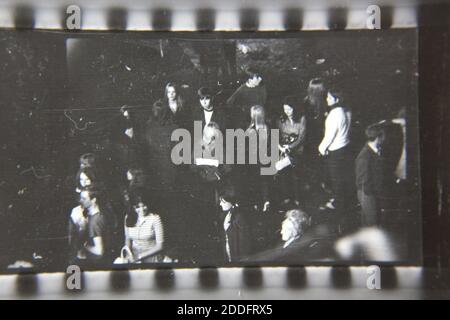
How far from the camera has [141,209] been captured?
1896mm

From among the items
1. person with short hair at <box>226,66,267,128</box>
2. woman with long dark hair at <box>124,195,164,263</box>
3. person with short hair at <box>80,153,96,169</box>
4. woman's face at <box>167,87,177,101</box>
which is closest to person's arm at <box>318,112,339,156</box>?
person with short hair at <box>226,66,267,128</box>

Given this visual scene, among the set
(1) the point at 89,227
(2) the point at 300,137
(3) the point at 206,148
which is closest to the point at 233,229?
(3) the point at 206,148

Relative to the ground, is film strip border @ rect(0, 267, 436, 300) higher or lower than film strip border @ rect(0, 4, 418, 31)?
lower

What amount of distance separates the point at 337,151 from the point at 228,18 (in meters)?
0.70

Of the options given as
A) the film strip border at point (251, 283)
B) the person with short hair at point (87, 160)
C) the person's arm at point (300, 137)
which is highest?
the person's arm at point (300, 137)

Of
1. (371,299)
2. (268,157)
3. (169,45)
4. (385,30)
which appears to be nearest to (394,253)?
(371,299)

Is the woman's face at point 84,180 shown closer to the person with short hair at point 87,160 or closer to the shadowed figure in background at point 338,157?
the person with short hair at point 87,160

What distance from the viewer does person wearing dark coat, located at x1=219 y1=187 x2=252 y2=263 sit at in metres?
1.90

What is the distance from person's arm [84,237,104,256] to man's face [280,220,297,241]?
73 centimetres

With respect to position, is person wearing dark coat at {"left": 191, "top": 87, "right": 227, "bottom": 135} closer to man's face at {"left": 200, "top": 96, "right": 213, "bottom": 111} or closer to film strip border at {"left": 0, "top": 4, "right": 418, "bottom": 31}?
man's face at {"left": 200, "top": 96, "right": 213, "bottom": 111}

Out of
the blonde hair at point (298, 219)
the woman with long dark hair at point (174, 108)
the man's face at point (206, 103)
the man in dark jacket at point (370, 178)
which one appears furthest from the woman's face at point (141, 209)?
the man in dark jacket at point (370, 178)

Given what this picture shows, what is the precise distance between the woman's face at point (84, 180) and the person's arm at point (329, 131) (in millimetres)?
938

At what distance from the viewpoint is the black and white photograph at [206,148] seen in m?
1.88

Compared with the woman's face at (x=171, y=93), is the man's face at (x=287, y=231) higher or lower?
lower
